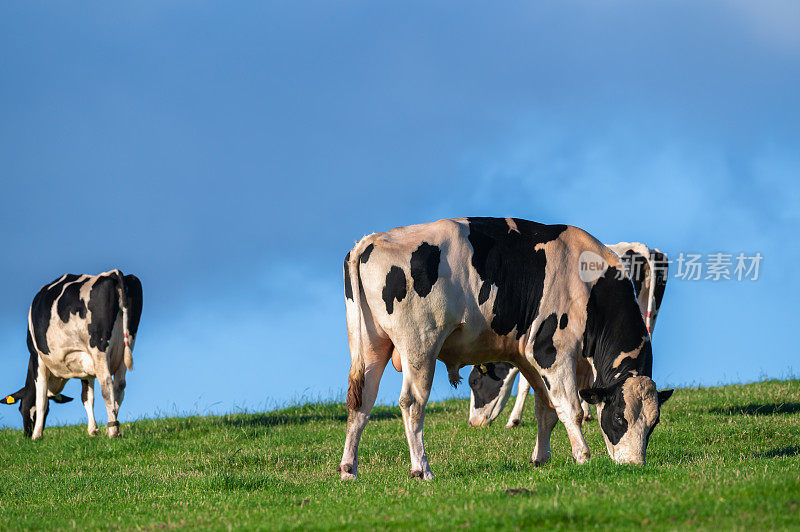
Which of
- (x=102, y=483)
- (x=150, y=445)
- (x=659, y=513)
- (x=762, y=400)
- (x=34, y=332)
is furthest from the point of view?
(x=34, y=332)

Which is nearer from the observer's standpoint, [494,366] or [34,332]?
[494,366]

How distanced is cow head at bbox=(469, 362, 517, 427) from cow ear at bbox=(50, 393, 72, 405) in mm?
11496

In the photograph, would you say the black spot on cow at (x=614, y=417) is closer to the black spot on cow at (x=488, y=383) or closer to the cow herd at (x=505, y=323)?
the cow herd at (x=505, y=323)

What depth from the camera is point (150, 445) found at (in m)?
16.6

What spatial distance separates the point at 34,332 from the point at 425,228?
13.8 meters

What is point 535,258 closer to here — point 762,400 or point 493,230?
point 493,230

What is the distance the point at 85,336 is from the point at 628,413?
44.7ft

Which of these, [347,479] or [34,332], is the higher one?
[34,332]

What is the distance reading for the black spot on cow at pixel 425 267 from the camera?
10.5 metres

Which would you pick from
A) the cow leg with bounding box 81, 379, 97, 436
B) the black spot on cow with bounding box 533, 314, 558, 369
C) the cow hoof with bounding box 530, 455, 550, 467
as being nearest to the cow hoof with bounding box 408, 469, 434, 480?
the cow hoof with bounding box 530, 455, 550, 467

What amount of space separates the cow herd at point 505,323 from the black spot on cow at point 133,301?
1009cm

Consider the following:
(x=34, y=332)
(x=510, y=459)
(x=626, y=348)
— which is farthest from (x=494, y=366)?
(x=34, y=332)

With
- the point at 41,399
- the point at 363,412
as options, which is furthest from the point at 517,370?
the point at 41,399

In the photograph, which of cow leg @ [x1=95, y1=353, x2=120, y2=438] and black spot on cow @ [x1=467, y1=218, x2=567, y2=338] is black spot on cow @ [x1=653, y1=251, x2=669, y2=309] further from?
cow leg @ [x1=95, y1=353, x2=120, y2=438]
